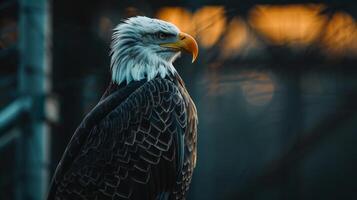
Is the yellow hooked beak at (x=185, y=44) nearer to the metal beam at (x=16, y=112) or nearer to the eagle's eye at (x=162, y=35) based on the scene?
the eagle's eye at (x=162, y=35)

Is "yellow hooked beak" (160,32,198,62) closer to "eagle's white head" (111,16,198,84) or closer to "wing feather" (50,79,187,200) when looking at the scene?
"eagle's white head" (111,16,198,84)

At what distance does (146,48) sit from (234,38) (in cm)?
119

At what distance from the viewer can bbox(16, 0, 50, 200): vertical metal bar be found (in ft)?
15.4

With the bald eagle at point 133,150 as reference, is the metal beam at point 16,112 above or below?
below

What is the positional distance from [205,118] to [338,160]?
0.75 meters

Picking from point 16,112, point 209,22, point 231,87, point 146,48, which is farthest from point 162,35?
point 231,87

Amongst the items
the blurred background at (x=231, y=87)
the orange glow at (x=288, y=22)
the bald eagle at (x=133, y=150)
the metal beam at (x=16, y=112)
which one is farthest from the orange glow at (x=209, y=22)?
the bald eagle at (x=133, y=150)

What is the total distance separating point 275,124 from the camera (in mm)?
5199

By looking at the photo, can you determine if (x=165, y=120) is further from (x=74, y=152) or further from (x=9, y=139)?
(x=9, y=139)

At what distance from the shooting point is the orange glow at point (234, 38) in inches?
183

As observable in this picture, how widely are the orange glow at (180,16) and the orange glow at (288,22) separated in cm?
24

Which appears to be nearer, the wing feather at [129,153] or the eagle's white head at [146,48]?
the wing feather at [129,153]

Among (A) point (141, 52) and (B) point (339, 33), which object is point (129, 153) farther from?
(B) point (339, 33)

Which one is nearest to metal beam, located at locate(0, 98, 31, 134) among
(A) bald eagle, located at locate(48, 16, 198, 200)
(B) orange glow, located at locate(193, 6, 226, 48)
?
(B) orange glow, located at locate(193, 6, 226, 48)
